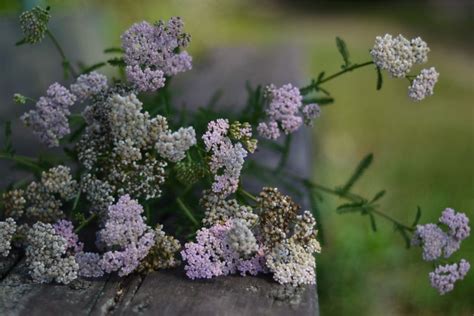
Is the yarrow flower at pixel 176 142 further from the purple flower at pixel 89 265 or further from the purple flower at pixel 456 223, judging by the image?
the purple flower at pixel 456 223

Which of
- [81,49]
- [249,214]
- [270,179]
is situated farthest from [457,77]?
[249,214]

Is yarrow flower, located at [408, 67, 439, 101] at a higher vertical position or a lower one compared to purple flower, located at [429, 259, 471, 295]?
higher

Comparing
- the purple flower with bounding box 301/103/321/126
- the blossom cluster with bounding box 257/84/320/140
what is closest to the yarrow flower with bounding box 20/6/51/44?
the blossom cluster with bounding box 257/84/320/140

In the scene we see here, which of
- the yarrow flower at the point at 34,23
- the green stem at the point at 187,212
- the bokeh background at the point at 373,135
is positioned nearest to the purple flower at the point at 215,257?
the green stem at the point at 187,212

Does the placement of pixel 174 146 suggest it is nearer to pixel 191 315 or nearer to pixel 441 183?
pixel 191 315

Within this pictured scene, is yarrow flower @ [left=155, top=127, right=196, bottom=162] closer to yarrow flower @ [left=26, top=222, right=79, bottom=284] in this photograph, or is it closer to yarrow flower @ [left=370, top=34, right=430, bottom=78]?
yarrow flower @ [left=26, top=222, right=79, bottom=284]

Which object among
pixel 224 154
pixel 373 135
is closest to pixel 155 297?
pixel 224 154
